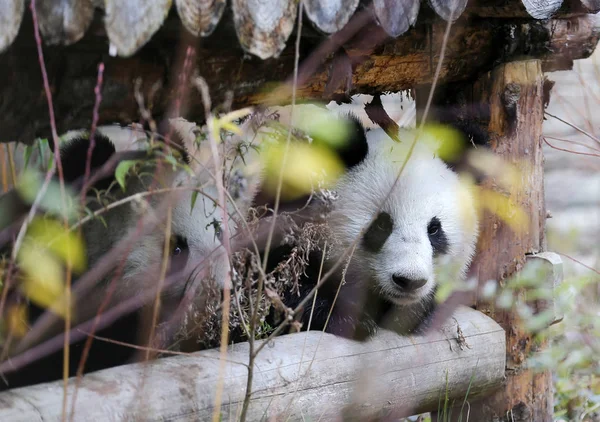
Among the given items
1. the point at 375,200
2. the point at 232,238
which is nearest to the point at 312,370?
Result: the point at 232,238

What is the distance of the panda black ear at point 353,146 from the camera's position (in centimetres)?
332

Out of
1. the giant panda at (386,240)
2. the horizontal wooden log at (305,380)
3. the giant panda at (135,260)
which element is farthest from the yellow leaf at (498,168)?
the giant panda at (135,260)

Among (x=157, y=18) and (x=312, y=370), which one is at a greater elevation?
(x=157, y=18)

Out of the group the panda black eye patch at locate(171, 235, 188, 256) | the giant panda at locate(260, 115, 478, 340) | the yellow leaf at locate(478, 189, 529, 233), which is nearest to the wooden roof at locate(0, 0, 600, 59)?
the giant panda at locate(260, 115, 478, 340)

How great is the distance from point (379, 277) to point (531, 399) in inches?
41.0

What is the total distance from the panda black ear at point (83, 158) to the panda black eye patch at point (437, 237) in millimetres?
1372

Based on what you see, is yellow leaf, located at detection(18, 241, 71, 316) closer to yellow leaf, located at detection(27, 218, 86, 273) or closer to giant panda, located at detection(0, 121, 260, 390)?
yellow leaf, located at detection(27, 218, 86, 273)

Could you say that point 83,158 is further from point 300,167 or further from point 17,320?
point 300,167

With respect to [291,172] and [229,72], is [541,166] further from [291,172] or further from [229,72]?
[229,72]

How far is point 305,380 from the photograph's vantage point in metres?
2.79

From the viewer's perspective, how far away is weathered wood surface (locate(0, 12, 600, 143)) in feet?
7.39

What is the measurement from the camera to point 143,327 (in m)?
2.96

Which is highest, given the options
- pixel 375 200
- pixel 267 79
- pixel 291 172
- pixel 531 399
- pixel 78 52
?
pixel 78 52

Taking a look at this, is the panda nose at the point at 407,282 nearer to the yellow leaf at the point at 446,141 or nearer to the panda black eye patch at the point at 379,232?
the panda black eye patch at the point at 379,232
